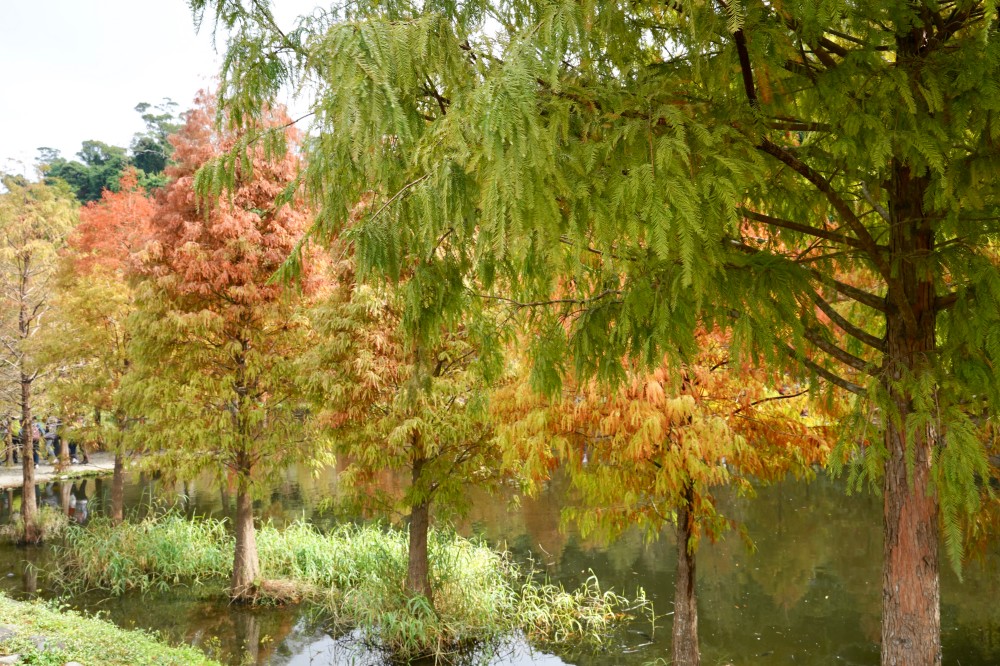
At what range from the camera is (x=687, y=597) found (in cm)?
670

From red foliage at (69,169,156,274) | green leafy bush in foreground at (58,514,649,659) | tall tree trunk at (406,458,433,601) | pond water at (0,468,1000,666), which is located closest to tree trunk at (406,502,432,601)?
tall tree trunk at (406,458,433,601)

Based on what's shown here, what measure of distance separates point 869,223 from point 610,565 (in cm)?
805

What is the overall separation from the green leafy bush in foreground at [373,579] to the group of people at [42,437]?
211 inches

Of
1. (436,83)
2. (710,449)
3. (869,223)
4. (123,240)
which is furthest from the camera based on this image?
(123,240)

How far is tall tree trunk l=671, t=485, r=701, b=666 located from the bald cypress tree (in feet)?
10.4

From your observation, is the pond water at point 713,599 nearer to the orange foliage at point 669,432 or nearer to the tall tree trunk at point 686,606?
the tall tree trunk at point 686,606

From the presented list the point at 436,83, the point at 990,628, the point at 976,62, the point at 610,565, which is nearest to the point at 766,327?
the point at 976,62

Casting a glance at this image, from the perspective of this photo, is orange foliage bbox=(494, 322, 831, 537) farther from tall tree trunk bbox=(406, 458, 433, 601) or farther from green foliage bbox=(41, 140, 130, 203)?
green foliage bbox=(41, 140, 130, 203)

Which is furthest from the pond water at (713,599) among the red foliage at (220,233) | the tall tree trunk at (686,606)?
the red foliage at (220,233)

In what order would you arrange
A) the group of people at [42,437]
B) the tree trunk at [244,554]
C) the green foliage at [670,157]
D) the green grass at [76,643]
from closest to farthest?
the green foliage at [670,157]
the green grass at [76,643]
the tree trunk at [244,554]
the group of people at [42,437]

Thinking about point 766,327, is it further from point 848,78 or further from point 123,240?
point 123,240

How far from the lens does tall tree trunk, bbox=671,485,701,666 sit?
668cm

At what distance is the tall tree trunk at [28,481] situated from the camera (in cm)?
1276

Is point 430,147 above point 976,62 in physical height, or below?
below
